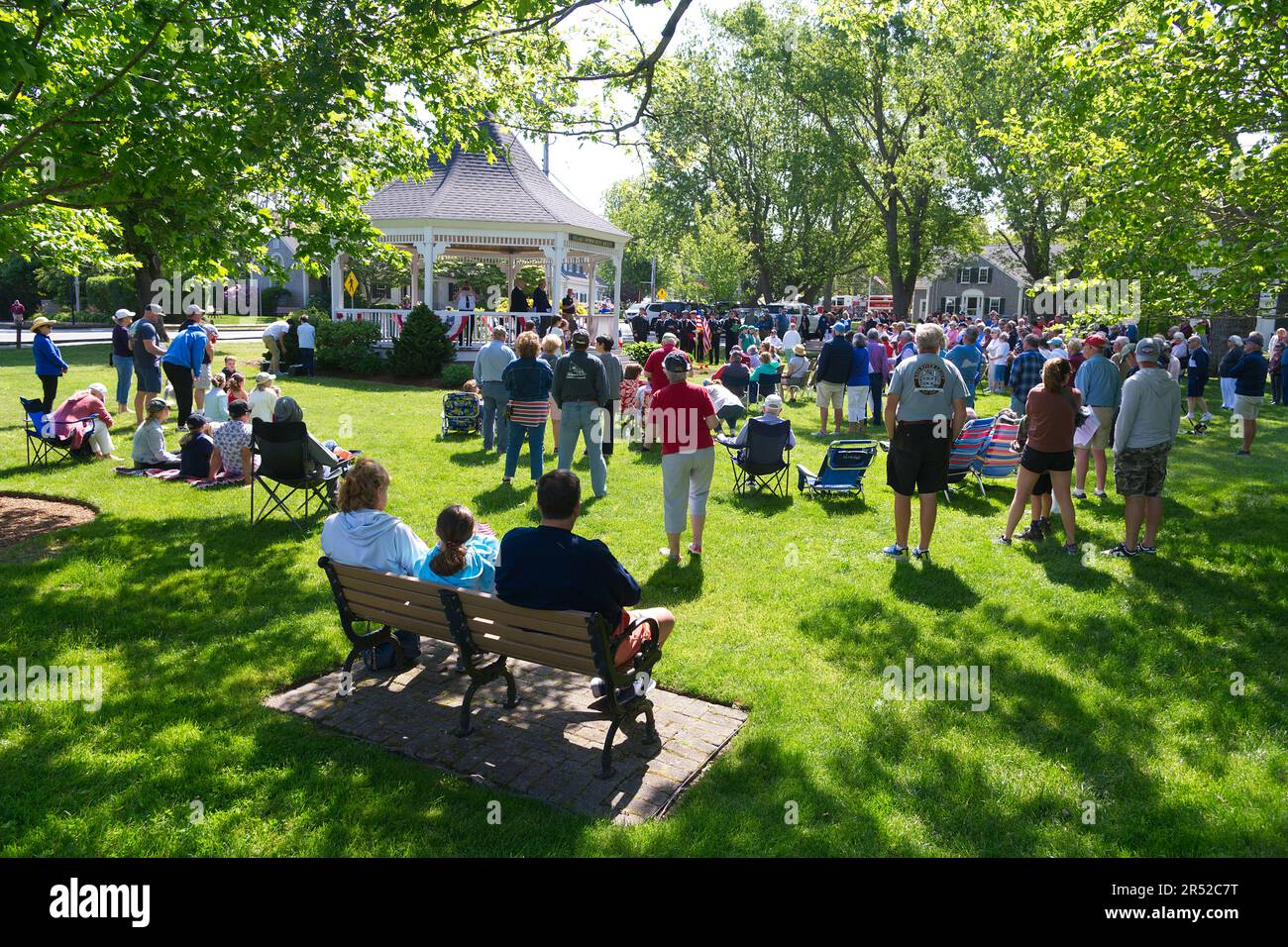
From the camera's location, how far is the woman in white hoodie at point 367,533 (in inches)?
207

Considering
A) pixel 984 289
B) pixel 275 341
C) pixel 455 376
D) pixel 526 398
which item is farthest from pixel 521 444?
pixel 984 289

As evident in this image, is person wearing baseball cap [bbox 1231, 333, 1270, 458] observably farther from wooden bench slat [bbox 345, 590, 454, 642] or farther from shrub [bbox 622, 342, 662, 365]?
wooden bench slat [bbox 345, 590, 454, 642]

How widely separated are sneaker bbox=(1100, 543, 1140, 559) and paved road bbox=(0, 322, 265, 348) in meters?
30.5

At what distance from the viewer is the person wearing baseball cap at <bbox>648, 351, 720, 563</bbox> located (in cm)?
732

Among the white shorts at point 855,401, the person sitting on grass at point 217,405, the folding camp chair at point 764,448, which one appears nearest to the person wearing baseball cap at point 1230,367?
the white shorts at point 855,401

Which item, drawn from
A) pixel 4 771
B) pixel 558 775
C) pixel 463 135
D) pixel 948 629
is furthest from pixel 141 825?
pixel 463 135

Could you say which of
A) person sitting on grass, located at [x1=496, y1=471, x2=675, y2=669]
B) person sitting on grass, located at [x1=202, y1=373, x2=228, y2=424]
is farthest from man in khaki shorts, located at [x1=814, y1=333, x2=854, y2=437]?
person sitting on grass, located at [x1=496, y1=471, x2=675, y2=669]

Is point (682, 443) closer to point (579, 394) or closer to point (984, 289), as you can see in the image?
point (579, 394)

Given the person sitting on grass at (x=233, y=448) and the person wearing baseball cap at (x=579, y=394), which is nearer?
the person wearing baseball cap at (x=579, y=394)

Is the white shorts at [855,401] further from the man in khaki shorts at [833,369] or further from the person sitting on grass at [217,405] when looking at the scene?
the person sitting on grass at [217,405]

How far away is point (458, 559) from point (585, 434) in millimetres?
4507

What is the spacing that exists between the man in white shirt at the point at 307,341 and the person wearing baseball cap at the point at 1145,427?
17690mm

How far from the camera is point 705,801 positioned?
415 cm

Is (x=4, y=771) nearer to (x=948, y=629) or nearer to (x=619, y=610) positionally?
(x=619, y=610)
